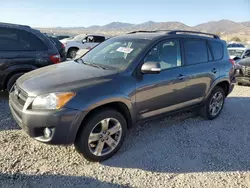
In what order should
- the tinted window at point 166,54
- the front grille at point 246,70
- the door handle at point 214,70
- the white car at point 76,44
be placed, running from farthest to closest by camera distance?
1. the white car at point 76,44
2. the front grille at point 246,70
3. the door handle at point 214,70
4. the tinted window at point 166,54

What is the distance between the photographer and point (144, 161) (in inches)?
130

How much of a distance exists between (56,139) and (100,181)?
72cm

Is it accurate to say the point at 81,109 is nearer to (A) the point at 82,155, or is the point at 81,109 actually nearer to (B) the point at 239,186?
(A) the point at 82,155

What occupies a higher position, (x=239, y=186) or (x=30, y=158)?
(x=30, y=158)

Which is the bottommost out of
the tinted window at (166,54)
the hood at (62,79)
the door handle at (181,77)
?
the door handle at (181,77)

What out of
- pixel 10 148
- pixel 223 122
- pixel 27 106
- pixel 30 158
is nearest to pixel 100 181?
pixel 30 158

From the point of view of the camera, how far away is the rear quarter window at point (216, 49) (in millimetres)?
4812

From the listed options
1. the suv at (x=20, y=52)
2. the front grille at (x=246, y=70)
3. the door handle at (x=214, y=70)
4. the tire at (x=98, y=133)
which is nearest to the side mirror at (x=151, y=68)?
the tire at (x=98, y=133)

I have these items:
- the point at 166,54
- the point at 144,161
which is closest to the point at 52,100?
the point at 144,161

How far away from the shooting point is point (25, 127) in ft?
9.68

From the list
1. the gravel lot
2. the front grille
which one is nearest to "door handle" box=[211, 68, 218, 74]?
the gravel lot

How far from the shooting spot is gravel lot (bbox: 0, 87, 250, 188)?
2.88 metres

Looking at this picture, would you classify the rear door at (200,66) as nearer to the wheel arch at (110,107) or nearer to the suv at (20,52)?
the wheel arch at (110,107)

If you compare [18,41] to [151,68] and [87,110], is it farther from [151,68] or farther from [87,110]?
[151,68]
